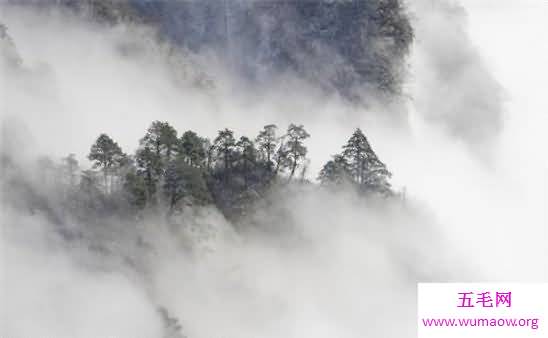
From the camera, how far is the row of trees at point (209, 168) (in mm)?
78688

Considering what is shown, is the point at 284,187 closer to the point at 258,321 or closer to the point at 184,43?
the point at 258,321

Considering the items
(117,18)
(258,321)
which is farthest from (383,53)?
(258,321)

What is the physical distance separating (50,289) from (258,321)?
17.2m

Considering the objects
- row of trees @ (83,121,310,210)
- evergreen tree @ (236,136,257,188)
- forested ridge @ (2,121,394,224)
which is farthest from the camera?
evergreen tree @ (236,136,257,188)

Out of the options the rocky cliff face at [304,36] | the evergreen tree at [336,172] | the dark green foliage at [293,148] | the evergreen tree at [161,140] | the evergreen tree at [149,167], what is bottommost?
the evergreen tree at [149,167]

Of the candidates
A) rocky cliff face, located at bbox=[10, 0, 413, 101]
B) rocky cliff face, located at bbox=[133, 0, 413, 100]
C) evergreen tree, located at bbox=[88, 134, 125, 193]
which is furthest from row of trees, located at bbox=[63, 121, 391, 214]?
rocky cliff face, located at bbox=[133, 0, 413, 100]

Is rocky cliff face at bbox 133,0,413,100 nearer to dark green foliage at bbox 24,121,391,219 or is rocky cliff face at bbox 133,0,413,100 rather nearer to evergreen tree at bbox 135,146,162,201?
dark green foliage at bbox 24,121,391,219

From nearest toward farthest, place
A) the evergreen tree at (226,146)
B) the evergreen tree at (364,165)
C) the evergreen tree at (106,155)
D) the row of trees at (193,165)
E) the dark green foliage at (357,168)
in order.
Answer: the evergreen tree at (106,155)
the row of trees at (193,165)
the evergreen tree at (226,146)
the dark green foliage at (357,168)
the evergreen tree at (364,165)

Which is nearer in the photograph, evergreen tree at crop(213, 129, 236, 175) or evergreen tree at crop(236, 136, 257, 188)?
evergreen tree at crop(213, 129, 236, 175)

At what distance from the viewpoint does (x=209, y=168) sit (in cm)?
8325

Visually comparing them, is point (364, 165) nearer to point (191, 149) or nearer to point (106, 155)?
point (191, 149)

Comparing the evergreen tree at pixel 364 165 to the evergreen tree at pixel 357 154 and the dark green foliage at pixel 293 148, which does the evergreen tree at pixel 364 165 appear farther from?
the dark green foliage at pixel 293 148

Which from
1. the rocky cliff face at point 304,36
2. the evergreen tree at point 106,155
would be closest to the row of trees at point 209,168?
the evergreen tree at point 106,155

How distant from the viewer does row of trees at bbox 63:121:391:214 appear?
7869 centimetres
